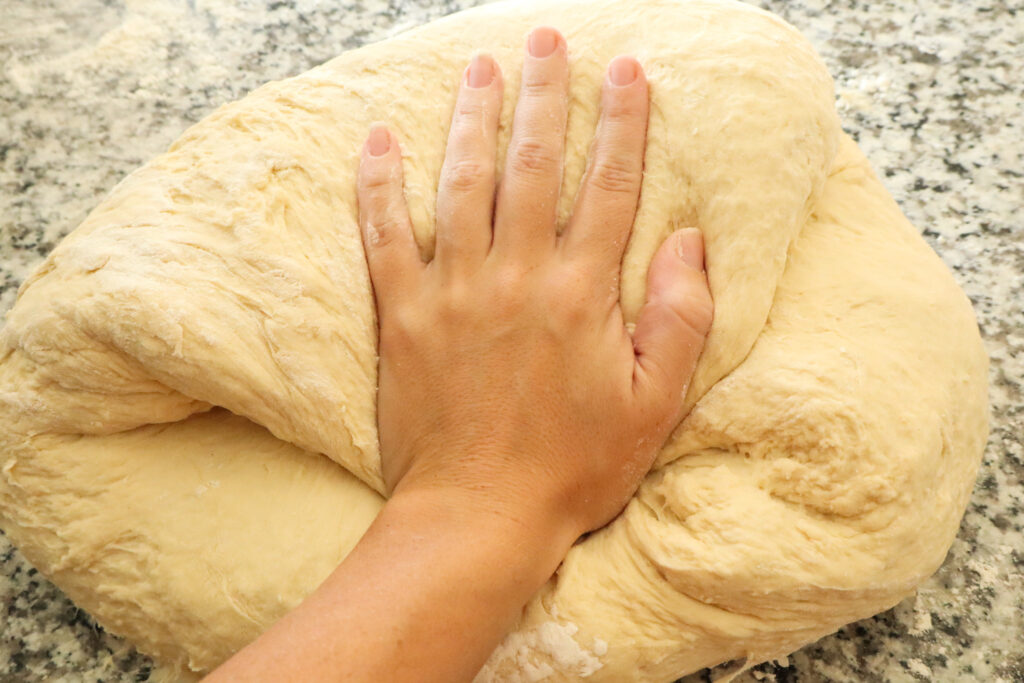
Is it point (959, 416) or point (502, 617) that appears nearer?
point (502, 617)

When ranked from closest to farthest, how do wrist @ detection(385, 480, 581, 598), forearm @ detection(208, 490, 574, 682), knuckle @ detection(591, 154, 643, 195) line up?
forearm @ detection(208, 490, 574, 682), wrist @ detection(385, 480, 581, 598), knuckle @ detection(591, 154, 643, 195)

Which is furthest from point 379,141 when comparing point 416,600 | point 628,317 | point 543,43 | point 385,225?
point 416,600

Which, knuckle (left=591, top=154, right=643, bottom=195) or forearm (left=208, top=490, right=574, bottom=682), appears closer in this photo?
forearm (left=208, top=490, right=574, bottom=682)

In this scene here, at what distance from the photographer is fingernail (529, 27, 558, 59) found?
893 millimetres

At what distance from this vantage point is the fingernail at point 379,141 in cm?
90

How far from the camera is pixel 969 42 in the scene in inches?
61.4

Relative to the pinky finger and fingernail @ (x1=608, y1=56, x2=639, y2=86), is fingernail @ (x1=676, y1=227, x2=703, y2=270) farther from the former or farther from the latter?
the pinky finger

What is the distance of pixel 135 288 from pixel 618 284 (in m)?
0.51

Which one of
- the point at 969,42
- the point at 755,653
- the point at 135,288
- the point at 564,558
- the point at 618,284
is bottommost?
the point at 755,653

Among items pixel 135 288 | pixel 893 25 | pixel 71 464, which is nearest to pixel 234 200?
pixel 135 288

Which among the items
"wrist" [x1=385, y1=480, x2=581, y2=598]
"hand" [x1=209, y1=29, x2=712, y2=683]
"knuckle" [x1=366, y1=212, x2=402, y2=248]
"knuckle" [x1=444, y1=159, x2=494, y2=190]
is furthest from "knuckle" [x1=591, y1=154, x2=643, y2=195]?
"wrist" [x1=385, y1=480, x2=581, y2=598]

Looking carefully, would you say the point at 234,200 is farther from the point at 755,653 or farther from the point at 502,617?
the point at 755,653

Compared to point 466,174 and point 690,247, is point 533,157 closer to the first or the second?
point 466,174

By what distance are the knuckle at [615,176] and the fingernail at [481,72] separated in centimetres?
17
